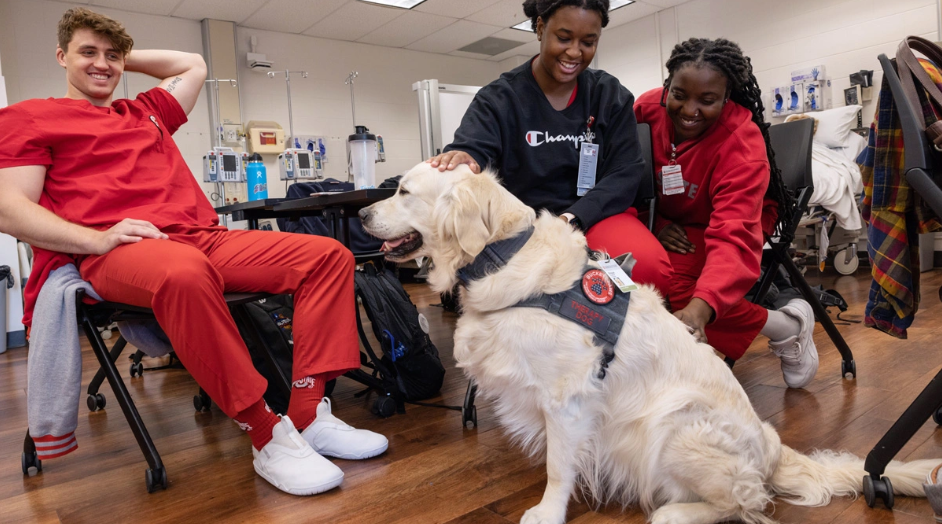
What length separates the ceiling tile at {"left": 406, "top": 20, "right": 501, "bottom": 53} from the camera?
7992 mm

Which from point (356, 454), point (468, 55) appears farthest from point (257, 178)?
point (468, 55)

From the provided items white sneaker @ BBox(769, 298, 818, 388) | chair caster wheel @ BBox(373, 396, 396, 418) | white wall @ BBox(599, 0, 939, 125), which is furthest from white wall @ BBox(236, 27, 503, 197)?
white sneaker @ BBox(769, 298, 818, 388)

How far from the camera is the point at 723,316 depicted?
79.0 inches

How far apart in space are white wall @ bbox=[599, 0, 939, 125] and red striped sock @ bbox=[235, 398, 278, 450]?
6499 millimetres

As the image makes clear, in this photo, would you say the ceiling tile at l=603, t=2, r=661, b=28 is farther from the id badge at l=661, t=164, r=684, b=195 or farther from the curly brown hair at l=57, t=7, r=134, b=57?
the curly brown hair at l=57, t=7, r=134, b=57

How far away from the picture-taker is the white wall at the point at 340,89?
25.2 feet

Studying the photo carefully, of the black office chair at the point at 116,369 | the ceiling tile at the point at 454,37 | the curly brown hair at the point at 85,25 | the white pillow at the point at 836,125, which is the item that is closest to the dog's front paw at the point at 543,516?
the black office chair at the point at 116,369

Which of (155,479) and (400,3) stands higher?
(400,3)

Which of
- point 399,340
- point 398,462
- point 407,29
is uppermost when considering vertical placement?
point 407,29

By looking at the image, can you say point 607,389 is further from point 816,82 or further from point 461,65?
point 461,65

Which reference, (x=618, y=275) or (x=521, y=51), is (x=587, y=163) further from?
(x=521, y=51)

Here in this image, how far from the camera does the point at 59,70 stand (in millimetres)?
6312

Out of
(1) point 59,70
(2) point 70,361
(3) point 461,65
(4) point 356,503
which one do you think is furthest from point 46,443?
(3) point 461,65

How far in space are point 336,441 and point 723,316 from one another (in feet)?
4.41
